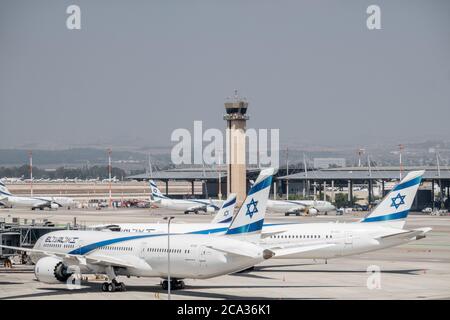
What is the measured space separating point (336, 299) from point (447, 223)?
10606cm

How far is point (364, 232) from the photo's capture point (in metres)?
86.6

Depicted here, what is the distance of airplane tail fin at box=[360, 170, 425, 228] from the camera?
86.9 metres

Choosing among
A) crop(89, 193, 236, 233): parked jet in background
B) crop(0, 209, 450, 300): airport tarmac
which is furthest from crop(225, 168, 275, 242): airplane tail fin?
crop(89, 193, 236, 233): parked jet in background

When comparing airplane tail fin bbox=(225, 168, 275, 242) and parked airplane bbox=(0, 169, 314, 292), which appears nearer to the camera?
parked airplane bbox=(0, 169, 314, 292)

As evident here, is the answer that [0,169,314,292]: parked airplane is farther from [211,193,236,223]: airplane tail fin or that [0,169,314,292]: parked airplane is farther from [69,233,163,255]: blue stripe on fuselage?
[211,193,236,223]: airplane tail fin

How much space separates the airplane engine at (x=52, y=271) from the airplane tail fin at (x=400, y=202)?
30709mm

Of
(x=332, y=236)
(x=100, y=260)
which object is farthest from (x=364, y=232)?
(x=100, y=260)

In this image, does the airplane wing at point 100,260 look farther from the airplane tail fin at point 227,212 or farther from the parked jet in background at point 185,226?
the airplane tail fin at point 227,212

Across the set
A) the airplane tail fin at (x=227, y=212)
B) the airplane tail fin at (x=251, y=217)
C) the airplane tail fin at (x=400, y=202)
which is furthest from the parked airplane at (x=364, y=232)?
the airplane tail fin at (x=251, y=217)

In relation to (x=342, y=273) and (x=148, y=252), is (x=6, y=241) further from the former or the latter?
(x=342, y=273)

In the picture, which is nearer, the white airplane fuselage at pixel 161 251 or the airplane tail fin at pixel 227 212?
the white airplane fuselage at pixel 161 251

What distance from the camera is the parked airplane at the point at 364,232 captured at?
8619cm

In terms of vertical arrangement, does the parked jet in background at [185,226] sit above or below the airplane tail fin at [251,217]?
below
